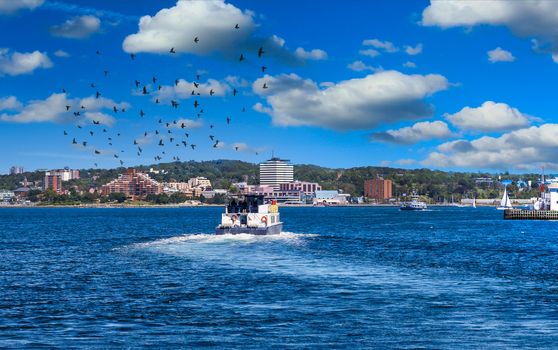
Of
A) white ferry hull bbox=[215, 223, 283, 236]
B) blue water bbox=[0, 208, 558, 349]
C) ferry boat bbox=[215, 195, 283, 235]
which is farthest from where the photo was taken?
ferry boat bbox=[215, 195, 283, 235]

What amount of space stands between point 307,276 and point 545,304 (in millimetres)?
18848

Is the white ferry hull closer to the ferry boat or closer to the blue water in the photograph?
the ferry boat

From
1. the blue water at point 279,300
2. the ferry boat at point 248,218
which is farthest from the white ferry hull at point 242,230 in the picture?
the blue water at point 279,300

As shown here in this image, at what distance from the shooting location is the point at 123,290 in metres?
46.3

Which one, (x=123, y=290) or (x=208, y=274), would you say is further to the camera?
(x=208, y=274)

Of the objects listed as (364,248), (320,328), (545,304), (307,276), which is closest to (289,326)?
(320,328)

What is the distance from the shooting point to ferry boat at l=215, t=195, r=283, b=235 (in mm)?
100062

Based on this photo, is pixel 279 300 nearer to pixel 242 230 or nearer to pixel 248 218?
pixel 242 230

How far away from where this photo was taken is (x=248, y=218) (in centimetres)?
10081

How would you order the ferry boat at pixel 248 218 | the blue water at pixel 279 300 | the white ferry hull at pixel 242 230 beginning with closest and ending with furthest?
the blue water at pixel 279 300 → the white ferry hull at pixel 242 230 → the ferry boat at pixel 248 218

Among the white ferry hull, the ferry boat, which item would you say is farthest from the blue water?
the ferry boat

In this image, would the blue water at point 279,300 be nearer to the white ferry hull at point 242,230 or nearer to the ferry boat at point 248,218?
the white ferry hull at point 242,230

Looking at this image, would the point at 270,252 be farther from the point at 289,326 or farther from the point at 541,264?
the point at 289,326

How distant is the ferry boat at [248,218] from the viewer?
328 feet
